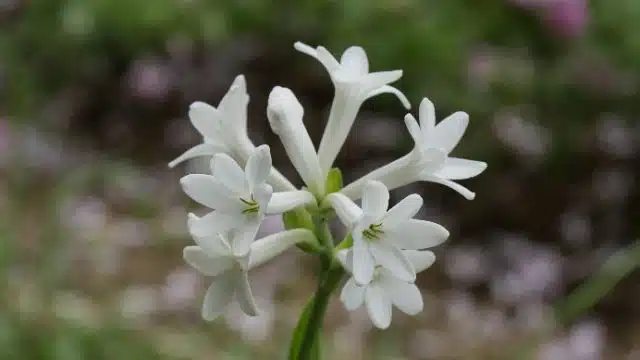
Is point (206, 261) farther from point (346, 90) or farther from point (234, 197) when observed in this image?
point (346, 90)

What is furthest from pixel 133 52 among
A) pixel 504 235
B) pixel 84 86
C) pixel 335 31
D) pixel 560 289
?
pixel 560 289

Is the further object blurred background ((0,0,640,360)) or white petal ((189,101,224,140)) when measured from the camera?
blurred background ((0,0,640,360))

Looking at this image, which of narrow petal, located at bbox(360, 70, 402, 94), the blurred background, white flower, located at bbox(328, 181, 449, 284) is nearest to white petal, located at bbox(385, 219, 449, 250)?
white flower, located at bbox(328, 181, 449, 284)

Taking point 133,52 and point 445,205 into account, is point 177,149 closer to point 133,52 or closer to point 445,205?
point 133,52

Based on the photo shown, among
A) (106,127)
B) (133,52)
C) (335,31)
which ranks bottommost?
(106,127)

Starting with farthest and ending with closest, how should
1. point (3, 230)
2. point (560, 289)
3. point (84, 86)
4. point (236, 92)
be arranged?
1. point (84, 86)
2. point (560, 289)
3. point (3, 230)
4. point (236, 92)

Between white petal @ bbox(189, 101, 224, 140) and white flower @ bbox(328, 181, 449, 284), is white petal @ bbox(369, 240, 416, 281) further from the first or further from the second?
white petal @ bbox(189, 101, 224, 140)

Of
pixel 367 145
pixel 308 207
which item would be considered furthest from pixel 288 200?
pixel 367 145
